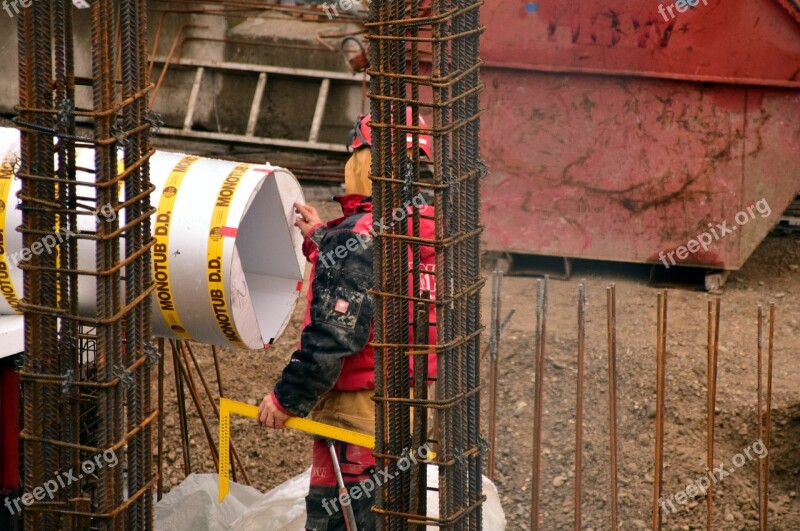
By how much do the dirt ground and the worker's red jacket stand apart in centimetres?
219

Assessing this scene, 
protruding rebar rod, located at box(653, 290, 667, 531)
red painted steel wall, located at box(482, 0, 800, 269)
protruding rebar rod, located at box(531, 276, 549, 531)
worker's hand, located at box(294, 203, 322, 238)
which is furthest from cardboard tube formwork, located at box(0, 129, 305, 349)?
red painted steel wall, located at box(482, 0, 800, 269)

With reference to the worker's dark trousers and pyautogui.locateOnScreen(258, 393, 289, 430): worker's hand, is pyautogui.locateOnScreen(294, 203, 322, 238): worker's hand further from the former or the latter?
the worker's dark trousers

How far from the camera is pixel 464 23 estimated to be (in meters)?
3.41

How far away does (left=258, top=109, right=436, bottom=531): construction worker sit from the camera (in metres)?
3.86

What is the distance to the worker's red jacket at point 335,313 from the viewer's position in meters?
3.86

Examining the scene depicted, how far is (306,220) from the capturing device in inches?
173

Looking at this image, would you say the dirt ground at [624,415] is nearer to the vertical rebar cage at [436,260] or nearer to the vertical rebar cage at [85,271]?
the vertical rebar cage at [436,260]

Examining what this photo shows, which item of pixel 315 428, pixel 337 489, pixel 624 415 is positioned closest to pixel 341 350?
pixel 315 428

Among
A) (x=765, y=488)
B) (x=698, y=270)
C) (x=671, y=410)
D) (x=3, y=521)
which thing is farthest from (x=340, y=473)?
(x=698, y=270)

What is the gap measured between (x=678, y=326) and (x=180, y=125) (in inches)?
225

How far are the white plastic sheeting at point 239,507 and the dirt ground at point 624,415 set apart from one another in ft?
4.03

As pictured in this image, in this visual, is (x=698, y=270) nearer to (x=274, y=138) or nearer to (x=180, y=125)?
(x=274, y=138)

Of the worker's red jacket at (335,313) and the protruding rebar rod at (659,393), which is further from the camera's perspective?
the protruding rebar rod at (659,393)

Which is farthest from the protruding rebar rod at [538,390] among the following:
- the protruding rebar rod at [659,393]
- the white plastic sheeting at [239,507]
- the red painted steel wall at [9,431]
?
the red painted steel wall at [9,431]
